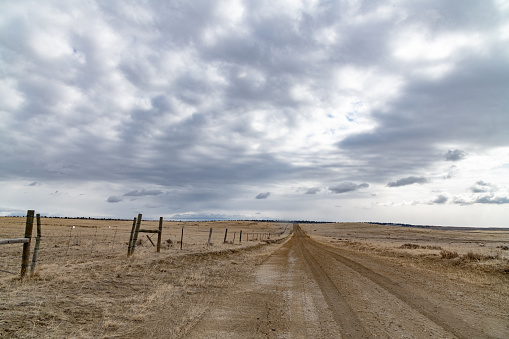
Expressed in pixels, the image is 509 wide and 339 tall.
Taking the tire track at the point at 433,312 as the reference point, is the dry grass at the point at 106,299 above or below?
below

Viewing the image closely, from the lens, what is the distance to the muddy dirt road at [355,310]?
709cm

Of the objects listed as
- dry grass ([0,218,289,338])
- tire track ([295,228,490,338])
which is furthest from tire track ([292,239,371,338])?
dry grass ([0,218,289,338])

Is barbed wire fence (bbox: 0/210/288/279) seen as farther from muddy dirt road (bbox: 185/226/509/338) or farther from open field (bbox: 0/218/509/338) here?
muddy dirt road (bbox: 185/226/509/338)

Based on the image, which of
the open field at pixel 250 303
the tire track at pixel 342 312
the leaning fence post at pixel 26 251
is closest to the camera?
the tire track at pixel 342 312

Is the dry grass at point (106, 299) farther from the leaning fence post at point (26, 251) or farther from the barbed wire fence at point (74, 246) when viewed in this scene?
the barbed wire fence at point (74, 246)

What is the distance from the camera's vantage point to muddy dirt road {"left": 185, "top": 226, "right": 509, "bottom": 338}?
23.3ft

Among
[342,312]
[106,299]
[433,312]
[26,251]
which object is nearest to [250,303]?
A: [342,312]

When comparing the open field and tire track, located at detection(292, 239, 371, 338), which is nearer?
tire track, located at detection(292, 239, 371, 338)

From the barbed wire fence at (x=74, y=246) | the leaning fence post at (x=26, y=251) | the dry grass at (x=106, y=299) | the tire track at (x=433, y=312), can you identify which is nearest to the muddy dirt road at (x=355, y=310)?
the tire track at (x=433, y=312)

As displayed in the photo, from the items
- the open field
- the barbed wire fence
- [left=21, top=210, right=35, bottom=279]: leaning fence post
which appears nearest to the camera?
the open field

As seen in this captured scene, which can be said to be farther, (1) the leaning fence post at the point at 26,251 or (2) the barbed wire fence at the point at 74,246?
(2) the barbed wire fence at the point at 74,246

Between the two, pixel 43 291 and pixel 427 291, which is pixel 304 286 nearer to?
pixel 427 291

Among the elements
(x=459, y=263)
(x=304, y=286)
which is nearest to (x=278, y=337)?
(x=304, y=286)

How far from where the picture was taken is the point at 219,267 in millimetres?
17438
